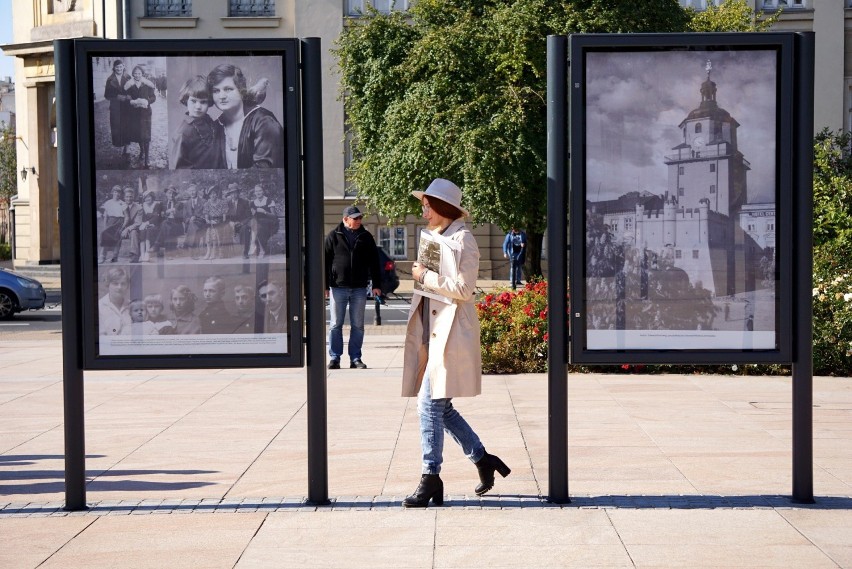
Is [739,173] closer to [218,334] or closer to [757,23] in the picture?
[218,334]

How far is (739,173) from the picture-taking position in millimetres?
6668

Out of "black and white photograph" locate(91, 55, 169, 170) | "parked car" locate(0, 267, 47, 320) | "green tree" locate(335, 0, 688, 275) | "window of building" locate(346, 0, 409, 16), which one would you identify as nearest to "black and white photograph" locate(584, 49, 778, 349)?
"black and white photograph" locate(91, 55, 169, 170)

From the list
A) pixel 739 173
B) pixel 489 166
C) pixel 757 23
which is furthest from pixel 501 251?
pixel 739 173

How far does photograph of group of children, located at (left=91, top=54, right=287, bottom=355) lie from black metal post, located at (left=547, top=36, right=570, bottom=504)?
1.44 meters

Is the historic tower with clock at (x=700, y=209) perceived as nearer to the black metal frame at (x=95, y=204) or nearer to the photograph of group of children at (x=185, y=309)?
the black metal frame at (x=95, y=204)

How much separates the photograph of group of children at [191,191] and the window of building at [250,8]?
34584mm

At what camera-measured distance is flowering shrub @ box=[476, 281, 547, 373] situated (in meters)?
13.1

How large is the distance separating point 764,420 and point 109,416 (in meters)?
5.31

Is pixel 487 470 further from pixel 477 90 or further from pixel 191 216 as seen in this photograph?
pixel 477 90

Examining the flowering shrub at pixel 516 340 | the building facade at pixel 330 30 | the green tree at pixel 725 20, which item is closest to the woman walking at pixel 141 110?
the flowering shrub at pixel 516 340

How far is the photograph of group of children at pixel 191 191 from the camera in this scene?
6.63 meters

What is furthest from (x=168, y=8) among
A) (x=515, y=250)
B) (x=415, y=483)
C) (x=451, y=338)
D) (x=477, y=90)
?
(x=451, y=338)

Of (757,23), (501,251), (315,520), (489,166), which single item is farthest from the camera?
(501,251)

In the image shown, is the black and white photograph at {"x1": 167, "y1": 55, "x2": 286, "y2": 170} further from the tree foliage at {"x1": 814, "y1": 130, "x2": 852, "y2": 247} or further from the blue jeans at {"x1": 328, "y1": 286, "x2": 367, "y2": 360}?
the tree foliage at {"x1": 814, "y1": 130, "x2": 852, "y2": 247}
